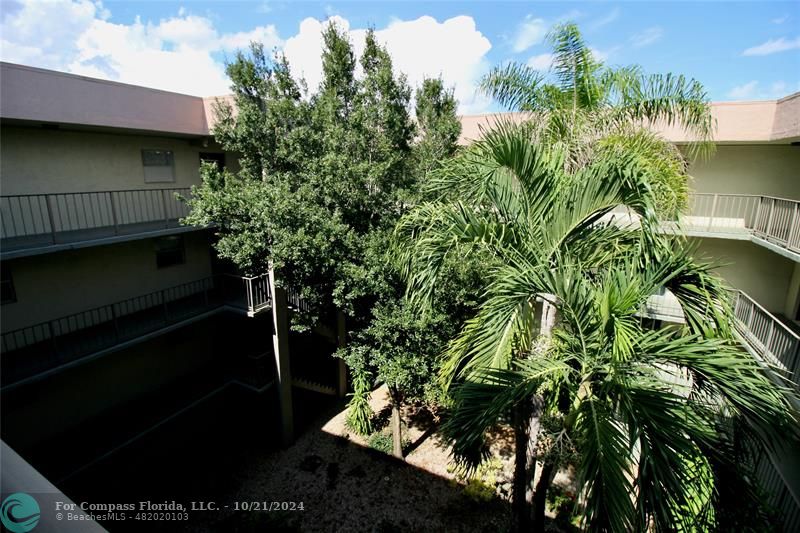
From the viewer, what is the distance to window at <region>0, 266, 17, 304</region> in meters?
Answer: 10.1

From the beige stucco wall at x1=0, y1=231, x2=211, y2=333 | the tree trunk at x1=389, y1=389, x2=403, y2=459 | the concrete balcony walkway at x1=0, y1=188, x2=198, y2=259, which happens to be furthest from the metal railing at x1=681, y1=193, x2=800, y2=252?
the beige stucco wall at x1=0, y1=231, x2=211, y2=333

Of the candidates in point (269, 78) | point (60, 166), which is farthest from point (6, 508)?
point (60, 166)

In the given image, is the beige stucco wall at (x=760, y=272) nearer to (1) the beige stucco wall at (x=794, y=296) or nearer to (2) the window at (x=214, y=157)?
(1) the beige stucco wall at (x=794, y=296)

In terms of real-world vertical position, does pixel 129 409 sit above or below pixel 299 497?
above

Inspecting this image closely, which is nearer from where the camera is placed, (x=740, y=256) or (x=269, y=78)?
(x=269, y=78)

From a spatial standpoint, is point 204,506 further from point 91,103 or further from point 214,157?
point 214,157

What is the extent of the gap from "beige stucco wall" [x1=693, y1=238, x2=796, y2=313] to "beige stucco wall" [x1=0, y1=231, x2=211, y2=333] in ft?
54.9

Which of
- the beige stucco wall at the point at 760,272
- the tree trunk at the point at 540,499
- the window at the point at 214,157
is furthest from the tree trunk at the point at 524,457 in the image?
the window at the point at 214,157

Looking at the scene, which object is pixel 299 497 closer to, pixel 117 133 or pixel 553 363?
pixel 553 363

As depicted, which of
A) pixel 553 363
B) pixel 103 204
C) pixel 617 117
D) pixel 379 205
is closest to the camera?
pixel 553 363

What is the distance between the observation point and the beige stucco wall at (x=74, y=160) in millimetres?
10078

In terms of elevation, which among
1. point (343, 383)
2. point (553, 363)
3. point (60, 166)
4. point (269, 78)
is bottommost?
point (343, 383)

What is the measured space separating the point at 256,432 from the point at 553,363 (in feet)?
39.5

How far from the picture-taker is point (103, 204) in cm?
1185
